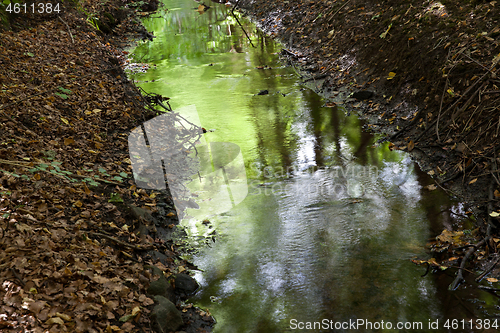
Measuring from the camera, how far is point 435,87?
24.1 feet

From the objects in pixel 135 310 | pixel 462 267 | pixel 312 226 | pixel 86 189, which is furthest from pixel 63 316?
pixel 462 267

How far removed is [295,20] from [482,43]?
9798 mm

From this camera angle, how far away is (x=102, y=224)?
462 cm

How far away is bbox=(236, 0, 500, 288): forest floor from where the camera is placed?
5285 mm

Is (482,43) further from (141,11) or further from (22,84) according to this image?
(141,11)

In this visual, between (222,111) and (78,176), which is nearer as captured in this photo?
(78,176)

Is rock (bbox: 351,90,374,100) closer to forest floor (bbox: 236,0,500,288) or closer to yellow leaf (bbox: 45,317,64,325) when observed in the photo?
forest floor (bbox: 236,0,500,288)

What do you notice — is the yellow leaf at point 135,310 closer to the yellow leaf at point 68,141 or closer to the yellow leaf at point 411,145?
the yellow leaf at point 68,141

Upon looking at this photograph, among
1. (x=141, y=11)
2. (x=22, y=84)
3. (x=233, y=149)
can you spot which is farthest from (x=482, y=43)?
(x=141, y=11)

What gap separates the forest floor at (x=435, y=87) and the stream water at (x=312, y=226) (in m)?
0.41

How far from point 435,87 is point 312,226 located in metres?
4.26

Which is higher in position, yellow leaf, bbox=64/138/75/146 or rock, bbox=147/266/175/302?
yellow leaf, bbox=64/138/75/146

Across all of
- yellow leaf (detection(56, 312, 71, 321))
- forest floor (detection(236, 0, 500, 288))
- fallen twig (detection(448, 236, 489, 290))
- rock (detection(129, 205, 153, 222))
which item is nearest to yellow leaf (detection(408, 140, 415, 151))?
Result: forest floor (detection(236, 0, 500, 288))

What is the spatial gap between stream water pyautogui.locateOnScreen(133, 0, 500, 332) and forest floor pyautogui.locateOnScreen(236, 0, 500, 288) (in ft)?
1.34
